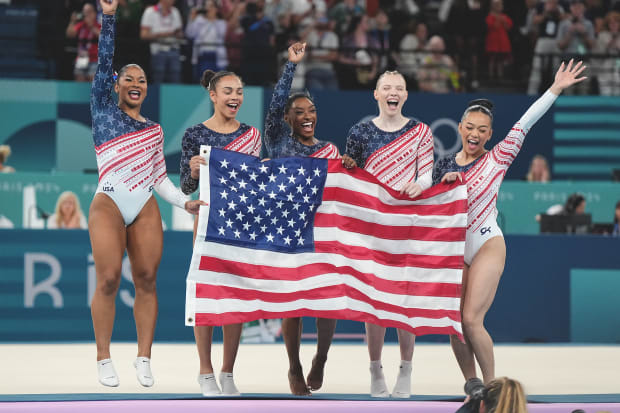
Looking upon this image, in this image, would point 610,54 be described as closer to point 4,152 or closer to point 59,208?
point 59,208

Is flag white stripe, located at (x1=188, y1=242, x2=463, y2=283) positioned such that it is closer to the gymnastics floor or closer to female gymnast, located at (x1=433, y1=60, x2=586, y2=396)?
female gymnast, located at (x1=433, y1=60, x2=586, y2=396)

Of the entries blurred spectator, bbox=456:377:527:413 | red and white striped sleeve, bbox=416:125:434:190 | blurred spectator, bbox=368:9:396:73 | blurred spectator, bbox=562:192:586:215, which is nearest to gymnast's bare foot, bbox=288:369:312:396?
red and white striped sleeve, bbox=416:125:434:190

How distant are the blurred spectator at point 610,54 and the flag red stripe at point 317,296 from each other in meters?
7.29

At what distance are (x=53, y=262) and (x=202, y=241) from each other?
4.12 meters

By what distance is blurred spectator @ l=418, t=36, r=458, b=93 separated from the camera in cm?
1217

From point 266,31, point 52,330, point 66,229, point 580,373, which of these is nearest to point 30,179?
point 66,229

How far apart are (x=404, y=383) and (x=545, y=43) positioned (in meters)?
8.38

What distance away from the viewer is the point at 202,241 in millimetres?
5668

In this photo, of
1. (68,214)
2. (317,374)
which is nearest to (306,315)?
(317,374)

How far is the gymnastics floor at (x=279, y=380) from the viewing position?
5.34 meters

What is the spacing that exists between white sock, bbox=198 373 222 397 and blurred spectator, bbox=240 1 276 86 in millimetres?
6801

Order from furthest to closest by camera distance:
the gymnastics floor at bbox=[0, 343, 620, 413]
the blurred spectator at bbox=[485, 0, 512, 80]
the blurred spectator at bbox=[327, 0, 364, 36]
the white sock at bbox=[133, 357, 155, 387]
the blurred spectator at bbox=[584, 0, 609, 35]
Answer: the blurred spectator at bbox=[584, 0, 609, 35] < the blurred spectator at bbox=[485, 0, 512, 80] < the blurred spectator at bbox=[327, 0, 364, 36] < the white sock at bbox=[133, 357, 155, 387] < the gymnastics floor at bbox=[0, 343, 620, 413]

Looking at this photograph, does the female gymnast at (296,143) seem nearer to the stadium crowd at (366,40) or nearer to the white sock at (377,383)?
the white sock at (377,383)

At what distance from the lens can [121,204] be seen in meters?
5.68
